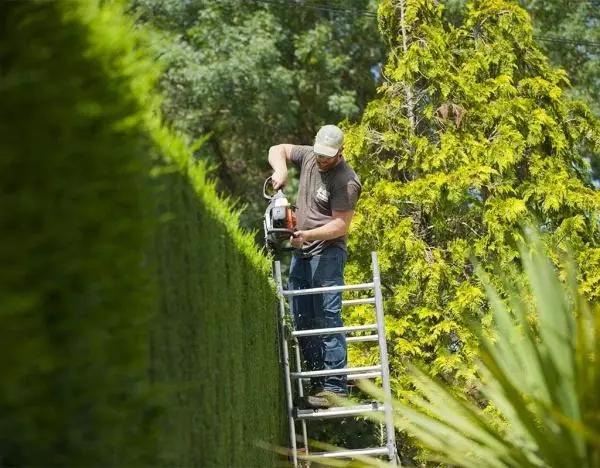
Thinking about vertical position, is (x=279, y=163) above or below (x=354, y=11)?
below

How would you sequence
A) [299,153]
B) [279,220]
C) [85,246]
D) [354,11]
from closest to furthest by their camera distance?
[85,246], [279,220], [299,153], [354,11]

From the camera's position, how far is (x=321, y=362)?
8516 mm

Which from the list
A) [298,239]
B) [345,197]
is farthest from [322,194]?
[298,239]

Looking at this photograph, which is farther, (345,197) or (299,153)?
(299,153)

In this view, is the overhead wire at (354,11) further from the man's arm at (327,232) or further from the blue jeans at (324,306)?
the man's arm at (327,232)

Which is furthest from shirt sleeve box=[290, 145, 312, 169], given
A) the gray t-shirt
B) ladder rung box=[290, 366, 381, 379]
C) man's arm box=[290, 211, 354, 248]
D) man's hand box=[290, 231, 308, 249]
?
ladder rung box=[290, 366, 381, 379]

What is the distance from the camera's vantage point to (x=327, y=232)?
26.2 feet

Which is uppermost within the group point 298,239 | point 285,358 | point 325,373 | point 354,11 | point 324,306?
point 354,11

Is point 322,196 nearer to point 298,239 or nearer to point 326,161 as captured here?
point 326,161

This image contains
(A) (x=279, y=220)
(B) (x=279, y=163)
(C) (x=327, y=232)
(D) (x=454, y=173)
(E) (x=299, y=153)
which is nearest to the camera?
(A) (x=279, y=220)

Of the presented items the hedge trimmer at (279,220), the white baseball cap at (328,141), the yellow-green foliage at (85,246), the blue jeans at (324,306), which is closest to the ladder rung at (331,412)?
the blue jeans at (324,306)

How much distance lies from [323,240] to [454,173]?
3067mm

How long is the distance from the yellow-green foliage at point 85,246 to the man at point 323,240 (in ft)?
14.3

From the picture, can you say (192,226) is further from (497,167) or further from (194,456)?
(497,167)
